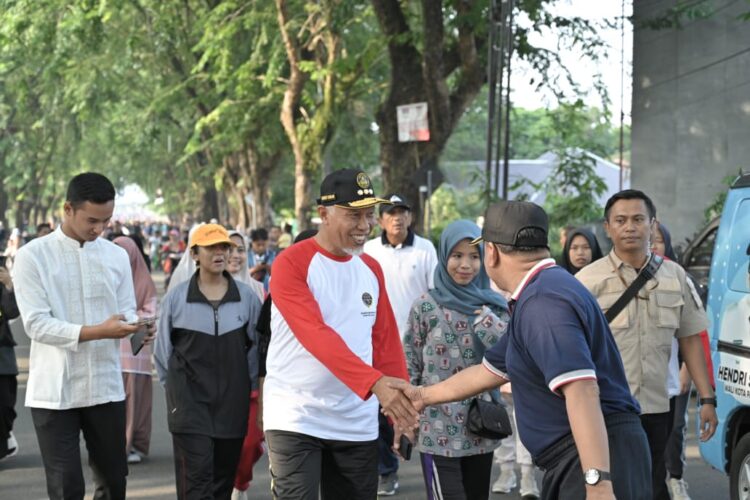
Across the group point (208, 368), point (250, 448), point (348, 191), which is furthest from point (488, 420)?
point (250, 448)

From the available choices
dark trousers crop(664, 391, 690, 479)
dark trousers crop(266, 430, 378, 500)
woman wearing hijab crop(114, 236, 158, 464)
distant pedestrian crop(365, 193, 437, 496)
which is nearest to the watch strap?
dark trousers crop(266, 430, 378, 500)

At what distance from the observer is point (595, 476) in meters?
3.98

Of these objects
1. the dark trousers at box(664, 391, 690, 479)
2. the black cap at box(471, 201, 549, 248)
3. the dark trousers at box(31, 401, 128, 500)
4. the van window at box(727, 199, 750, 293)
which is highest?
the black cap at box(471, 201, 549, 248)

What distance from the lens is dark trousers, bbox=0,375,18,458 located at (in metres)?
9.59

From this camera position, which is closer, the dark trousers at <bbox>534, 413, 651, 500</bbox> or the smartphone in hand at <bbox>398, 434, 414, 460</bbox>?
the dark trousers at <bbox>534, 413, 651, 500</bbox>

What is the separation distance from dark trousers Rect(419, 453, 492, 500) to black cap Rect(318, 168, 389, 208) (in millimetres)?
1648

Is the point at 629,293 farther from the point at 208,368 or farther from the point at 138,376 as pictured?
the point at 138,376

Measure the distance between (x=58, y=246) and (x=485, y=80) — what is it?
46.3 feet

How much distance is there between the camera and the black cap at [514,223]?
172 inches

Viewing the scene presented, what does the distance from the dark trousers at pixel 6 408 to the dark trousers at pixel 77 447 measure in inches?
136

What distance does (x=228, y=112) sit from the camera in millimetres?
29750

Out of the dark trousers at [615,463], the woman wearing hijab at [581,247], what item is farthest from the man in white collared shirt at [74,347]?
the woman wearing hijab at [581,247]

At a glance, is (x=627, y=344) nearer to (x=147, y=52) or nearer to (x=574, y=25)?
(x=574, y=25)

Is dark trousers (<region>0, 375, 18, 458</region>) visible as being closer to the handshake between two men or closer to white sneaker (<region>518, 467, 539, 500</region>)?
white sneaker (<region>518, 467, 539, 500</region>)
